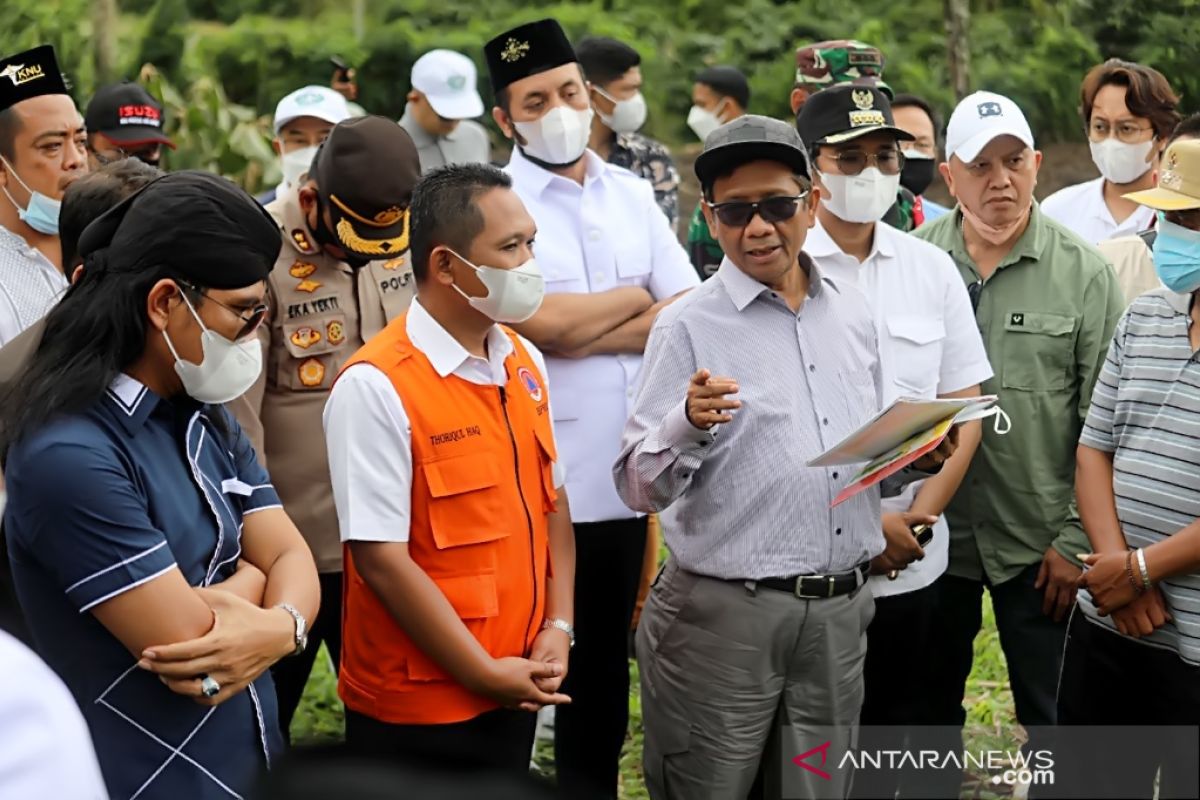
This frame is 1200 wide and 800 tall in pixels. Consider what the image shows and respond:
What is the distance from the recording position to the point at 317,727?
5297mm

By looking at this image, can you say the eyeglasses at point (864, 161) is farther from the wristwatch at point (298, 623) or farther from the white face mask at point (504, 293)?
the wristwatch at point (298, 623)

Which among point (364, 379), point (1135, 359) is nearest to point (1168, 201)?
point (1135, 359)

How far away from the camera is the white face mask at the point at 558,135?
449 cm

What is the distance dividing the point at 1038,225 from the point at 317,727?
10.2ft

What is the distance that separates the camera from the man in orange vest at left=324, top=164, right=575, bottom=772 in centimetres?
326

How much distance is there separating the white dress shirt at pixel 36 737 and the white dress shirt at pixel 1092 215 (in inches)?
188

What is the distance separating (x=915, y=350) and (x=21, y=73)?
2883 millimetres

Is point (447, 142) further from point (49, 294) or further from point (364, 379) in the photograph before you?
point (364, 379)

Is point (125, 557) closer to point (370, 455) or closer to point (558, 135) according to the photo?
point (370, 455)

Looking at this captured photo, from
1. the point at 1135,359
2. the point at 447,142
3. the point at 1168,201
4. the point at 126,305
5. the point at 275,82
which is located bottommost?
the point at 275,82

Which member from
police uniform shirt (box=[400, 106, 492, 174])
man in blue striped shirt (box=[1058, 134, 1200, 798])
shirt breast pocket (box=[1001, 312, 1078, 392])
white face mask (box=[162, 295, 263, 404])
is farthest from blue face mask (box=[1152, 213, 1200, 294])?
police uniform shirt (box=[400, 106, 492, 174])

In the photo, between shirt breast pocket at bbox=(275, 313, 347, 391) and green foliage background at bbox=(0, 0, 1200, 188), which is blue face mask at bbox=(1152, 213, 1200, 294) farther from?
green foliage background at bbox=(0, 0, 1200, 188)

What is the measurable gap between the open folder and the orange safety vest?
0.73 meters

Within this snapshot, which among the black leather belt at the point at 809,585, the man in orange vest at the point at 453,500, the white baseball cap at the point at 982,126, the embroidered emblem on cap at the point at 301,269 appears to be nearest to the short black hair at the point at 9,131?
the embroidered emblem on cap at the point at 301,269
